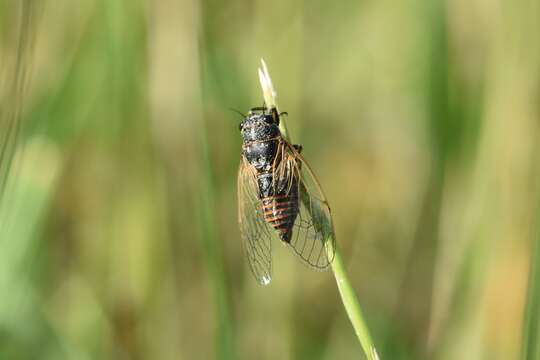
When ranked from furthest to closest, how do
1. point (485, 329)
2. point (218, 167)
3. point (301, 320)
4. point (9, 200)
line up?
point (218, 167), point (301, 320), point (485, 329), point (9, 200)

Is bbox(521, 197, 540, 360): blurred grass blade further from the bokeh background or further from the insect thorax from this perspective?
the insect thorax

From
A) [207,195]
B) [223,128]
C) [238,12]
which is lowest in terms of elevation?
[207,195]

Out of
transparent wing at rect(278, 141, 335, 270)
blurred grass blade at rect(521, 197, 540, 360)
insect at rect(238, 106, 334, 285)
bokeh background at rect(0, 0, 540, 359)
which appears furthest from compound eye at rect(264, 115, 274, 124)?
blurred grass blade at rect(521, 197, 540, 360)

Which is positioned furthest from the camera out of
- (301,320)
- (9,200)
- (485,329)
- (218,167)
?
(218,167)

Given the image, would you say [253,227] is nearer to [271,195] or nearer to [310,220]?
[271,195]

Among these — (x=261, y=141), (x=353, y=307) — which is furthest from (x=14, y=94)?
(x=261, y=141)

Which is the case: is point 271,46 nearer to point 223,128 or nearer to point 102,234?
point 223,128

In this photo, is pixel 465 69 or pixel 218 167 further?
pixel 218 167

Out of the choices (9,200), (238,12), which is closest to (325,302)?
(238,12)
